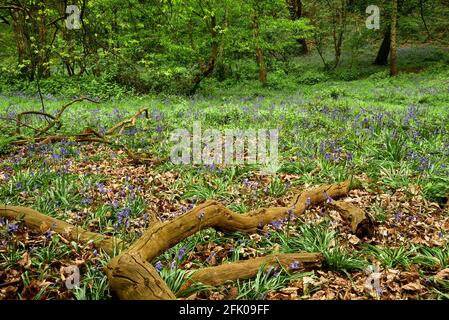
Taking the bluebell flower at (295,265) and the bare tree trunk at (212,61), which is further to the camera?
the bare tree trunk at (212,61)

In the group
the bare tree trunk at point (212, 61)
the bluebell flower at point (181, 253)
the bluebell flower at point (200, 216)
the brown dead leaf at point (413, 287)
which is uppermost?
the bare tree trunk at point (212, 61)

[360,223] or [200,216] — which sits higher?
[200,216]

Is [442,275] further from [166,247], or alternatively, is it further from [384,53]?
[384,53]

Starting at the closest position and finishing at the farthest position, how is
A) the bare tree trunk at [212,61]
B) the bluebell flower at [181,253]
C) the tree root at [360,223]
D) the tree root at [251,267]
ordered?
the tree root at [251,267] < the bluebell flower at [181,253] < the tree root at [360,223] < the bare tree trunk at [212,61]

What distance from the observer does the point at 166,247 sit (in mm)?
3627

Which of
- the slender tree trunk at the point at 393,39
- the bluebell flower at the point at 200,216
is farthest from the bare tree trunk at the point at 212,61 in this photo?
the bluebell flower at the point at 200,216

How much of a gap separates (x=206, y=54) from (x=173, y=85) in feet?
11.0

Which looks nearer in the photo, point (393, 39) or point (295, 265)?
point (295, 265)

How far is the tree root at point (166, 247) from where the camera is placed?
2.92 metres

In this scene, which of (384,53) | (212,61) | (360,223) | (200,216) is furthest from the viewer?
(384,53)

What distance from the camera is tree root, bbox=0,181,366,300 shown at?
2.92 meters

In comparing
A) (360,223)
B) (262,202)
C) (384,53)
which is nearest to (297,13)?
(384,53)

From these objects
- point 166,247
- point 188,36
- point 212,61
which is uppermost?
point 188,36

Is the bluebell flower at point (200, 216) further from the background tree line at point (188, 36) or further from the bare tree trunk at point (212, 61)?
the bare tree trunk at point (212, 61)
